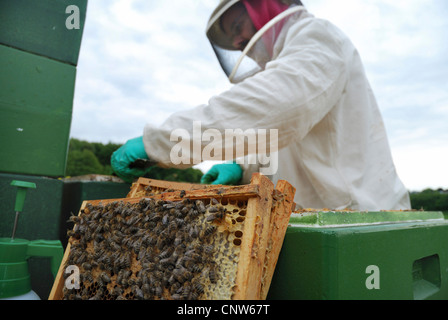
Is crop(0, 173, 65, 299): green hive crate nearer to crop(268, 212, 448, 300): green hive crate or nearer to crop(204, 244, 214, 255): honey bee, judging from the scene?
crop(204, 244, 214, 255): honey bee

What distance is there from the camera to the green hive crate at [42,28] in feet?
6.65

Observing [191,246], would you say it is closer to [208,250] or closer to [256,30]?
[208,250]

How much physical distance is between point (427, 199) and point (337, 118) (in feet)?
6.76

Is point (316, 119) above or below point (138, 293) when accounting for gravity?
above

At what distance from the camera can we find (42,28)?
7.02ft

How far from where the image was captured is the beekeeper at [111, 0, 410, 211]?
2.37 metres

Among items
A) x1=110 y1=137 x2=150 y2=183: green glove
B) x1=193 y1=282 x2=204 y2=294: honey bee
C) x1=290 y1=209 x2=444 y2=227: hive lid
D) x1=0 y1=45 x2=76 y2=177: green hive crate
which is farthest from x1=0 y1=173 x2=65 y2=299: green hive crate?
x1=290 y1=209 x2=444 y2=227: hive lid

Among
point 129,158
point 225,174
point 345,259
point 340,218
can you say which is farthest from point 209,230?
point 225,174

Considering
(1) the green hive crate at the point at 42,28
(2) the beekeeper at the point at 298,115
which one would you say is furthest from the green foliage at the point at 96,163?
(1) the green hive crate at the point at 42,28

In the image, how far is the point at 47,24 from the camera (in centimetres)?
216

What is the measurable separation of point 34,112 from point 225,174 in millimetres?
2174
